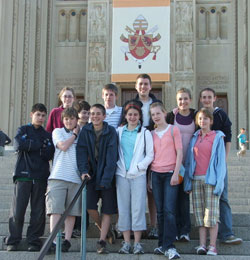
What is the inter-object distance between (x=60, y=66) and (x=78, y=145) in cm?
1511

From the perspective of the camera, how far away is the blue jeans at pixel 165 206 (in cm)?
510

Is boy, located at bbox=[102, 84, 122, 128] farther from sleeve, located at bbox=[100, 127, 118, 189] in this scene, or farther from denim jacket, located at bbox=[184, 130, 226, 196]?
denim jacket, located at bbox=[184, 130, 226, 196]

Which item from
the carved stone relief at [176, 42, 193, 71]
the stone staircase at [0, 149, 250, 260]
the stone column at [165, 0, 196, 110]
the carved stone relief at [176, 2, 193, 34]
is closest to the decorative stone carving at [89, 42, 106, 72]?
the stone column at [165, 0, 196, 110]

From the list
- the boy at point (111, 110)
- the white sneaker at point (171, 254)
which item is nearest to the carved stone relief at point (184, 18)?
the boy at point (111, 110)

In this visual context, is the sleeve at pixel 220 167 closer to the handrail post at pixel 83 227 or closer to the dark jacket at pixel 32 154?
the handrail post at pixel 83 227

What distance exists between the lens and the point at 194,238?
233 inches

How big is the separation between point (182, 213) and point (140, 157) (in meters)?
0.88

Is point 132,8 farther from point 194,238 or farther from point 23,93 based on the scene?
point 194,238

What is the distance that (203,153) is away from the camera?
5.59 metres

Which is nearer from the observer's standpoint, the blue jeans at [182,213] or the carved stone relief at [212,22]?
the blue jeans at [182,213]

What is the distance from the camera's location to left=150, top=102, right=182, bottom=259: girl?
202 inches

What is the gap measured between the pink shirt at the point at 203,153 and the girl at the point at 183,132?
270mm

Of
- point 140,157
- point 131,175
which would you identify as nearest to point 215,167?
point 140,157

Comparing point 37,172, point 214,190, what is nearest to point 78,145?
point 37,172
